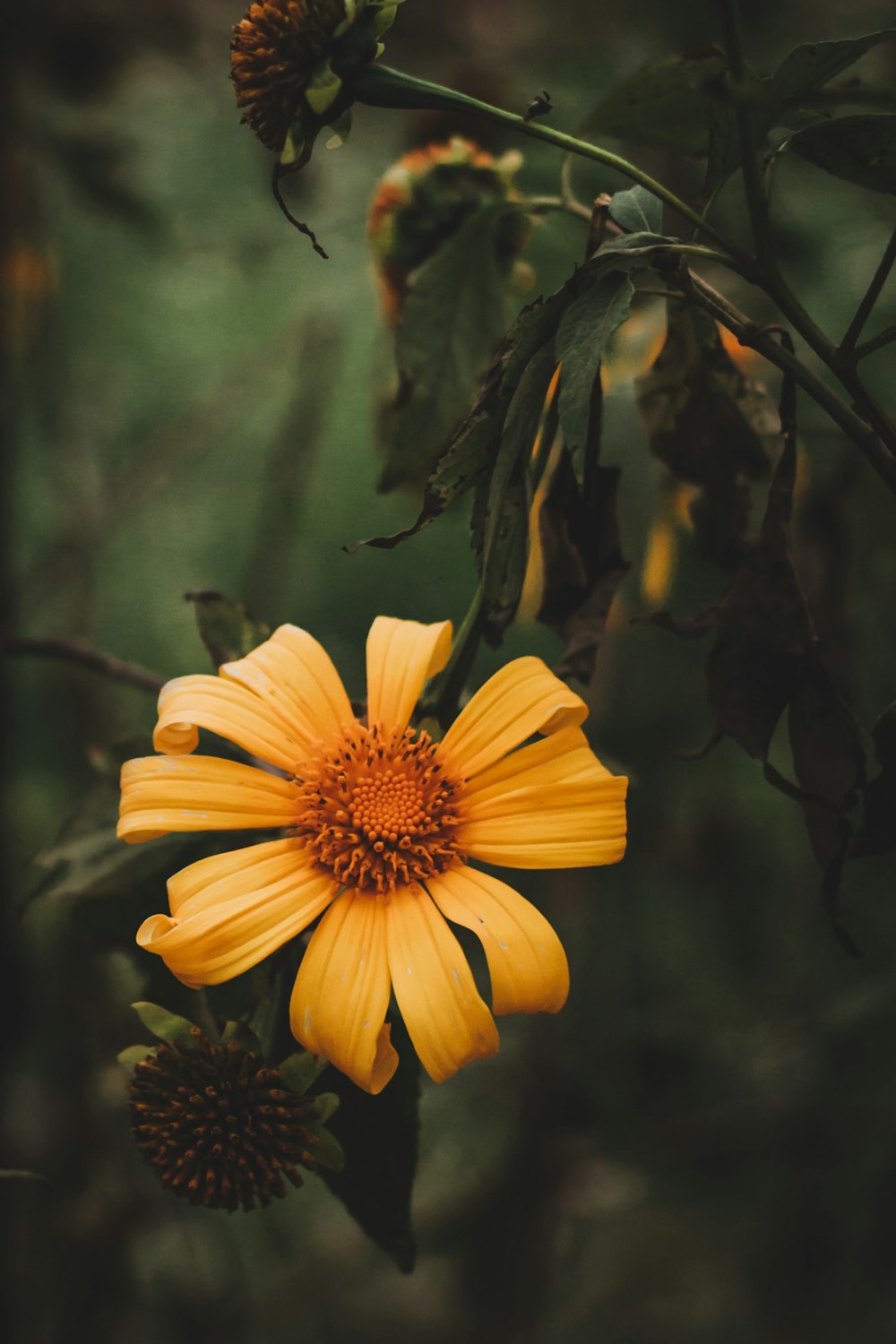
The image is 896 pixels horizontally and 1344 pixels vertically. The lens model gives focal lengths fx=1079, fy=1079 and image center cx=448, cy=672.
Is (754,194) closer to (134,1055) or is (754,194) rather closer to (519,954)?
(519,954)

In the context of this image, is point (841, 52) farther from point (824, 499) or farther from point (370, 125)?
point (370, 125)

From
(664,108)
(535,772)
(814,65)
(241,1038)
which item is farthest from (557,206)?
(241,1038)

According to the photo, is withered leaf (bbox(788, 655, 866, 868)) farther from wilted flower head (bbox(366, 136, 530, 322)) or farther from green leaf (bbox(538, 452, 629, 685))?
wilted flower head (bbox(366, 136, 530, 322))

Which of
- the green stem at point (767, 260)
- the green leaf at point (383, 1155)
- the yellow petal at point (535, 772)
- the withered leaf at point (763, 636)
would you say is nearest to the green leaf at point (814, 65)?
the green stem at point (767, 260)

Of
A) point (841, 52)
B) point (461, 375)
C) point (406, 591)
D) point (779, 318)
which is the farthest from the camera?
point (406, 591)

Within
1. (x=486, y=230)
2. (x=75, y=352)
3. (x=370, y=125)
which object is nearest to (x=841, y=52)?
(x=486, y=230)

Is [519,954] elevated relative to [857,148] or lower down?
lower down
